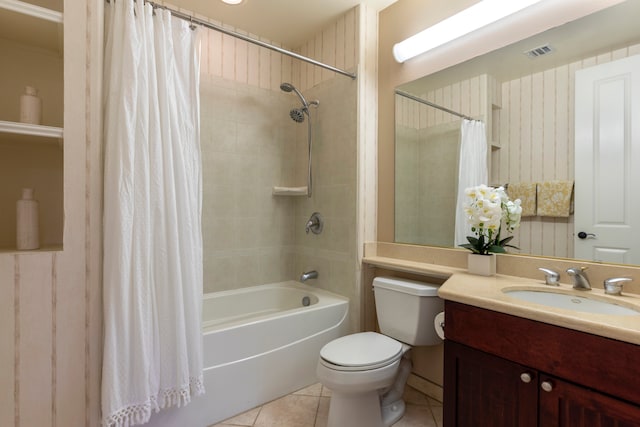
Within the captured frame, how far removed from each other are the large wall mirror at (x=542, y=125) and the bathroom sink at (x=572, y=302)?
0.79 feet

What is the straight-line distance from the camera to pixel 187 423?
155cm

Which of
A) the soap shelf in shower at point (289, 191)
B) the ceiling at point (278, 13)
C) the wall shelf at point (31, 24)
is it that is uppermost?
the ceiling at point (278, 13)

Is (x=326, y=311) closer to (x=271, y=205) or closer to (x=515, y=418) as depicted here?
(x=271, y=205)

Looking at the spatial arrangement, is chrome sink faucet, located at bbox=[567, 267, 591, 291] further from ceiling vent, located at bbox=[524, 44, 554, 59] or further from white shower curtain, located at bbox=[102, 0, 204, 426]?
white shower curtain, located at bbox=[102, 0, 204, 426]

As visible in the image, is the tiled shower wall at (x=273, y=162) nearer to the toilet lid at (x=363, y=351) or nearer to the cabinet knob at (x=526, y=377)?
the toilet lid at (x=363, y=351)

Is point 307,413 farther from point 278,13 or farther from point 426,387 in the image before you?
point 278,13

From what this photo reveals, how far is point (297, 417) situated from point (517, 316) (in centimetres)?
129

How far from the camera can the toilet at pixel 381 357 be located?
146 cm

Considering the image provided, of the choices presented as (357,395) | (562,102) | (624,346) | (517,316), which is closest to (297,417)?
(357,395)

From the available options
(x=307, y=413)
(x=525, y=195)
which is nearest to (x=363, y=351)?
(x=307, y=413)

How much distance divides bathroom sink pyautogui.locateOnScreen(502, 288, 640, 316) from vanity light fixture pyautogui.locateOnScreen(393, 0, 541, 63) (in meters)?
1.34

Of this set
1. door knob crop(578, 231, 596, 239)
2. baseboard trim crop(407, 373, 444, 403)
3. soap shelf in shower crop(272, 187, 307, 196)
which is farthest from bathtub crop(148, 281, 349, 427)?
door knob crop(578, 231, 596, 239)

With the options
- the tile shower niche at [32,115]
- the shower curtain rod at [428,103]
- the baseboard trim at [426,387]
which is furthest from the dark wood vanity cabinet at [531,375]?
the tile shower niche at [32,115]

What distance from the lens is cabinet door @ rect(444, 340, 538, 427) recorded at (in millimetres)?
1011
